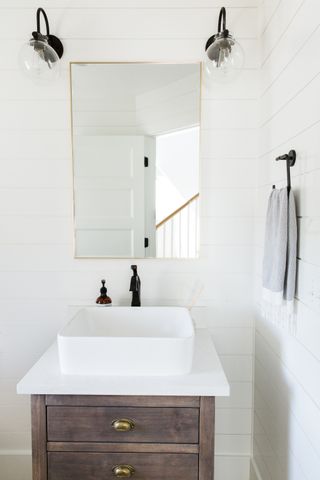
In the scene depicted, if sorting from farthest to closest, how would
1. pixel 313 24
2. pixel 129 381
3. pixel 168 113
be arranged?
1. pixel 168 113
2. pixel 129 381
3. pixel 313 24

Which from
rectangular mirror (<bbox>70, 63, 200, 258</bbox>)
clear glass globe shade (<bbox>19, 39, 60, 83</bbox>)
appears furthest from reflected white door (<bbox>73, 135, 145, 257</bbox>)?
clear glass globe shade (<bbox>19, 39, 60, 83</bbox>)

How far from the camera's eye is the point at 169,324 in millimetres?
1484

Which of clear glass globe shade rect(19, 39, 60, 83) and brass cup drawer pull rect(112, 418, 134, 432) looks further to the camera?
clear glass globe shade rect(19, 39, 60, 83)

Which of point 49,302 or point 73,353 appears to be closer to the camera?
point 73,353

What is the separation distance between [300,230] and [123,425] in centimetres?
87

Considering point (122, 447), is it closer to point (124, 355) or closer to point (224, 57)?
point (124, 355)

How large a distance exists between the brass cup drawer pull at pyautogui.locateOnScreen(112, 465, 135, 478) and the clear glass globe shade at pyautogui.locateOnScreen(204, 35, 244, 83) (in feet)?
4.98

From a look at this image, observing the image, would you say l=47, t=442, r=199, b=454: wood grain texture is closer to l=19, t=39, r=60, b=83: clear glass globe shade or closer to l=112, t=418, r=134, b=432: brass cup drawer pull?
l=112, t=418, r=134, b=432: brass cup drawer pull

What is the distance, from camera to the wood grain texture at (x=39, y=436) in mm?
1093

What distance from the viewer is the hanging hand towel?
109 centimetres

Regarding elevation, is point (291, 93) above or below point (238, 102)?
below

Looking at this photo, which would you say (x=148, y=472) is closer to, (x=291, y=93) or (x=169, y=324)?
(x=169, y=324)

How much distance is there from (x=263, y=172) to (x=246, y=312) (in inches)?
27.3

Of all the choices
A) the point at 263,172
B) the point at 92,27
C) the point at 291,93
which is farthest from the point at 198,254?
the point at 92,27
